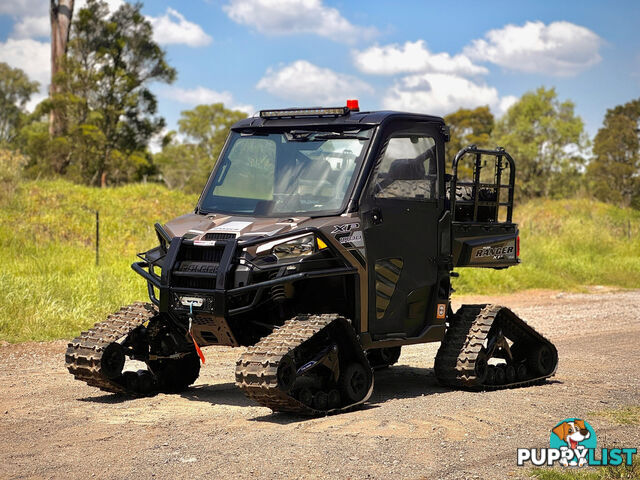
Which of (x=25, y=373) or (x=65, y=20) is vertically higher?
(x=65, y=20)

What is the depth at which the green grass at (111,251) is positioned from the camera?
563 inches

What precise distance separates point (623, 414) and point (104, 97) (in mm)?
36730

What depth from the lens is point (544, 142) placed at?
60.1 m

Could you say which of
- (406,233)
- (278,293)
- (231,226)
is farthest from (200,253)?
(406,233)

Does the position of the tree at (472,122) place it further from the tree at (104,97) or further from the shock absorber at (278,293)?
the shock absorber at (278,293)

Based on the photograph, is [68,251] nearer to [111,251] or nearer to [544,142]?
[111,251]

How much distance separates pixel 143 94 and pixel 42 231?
2201 centimetres

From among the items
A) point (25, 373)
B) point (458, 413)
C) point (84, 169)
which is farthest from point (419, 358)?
point (84, 169)

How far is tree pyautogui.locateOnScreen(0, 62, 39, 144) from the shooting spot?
77688 mm

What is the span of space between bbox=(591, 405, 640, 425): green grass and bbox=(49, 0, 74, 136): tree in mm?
35751

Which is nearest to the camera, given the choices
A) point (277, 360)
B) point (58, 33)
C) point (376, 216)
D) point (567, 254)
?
point (277, 360)

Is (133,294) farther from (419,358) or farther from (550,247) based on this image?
(550,247)

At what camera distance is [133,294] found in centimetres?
1586

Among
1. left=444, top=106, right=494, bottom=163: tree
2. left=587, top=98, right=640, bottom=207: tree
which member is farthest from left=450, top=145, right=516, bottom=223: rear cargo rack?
left=444, top=106, right=494, bottom=163: tree
